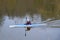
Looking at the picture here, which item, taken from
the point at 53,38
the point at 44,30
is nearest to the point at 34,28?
the point at 44,30

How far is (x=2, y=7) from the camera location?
1.24m

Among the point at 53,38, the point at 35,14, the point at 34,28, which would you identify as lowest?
the point at 53,38

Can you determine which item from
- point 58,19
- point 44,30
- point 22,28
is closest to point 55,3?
point 58,19

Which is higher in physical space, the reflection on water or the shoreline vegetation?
the shoreline vegetation

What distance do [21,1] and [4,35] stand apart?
1.20 ft

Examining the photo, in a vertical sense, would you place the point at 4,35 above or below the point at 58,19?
below

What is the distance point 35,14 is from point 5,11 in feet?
0.96

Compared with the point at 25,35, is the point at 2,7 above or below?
above

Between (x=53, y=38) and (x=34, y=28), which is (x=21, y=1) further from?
(x=53, y=38)

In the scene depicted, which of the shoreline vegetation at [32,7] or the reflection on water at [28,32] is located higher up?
the shoreline vegetation at [32,7]

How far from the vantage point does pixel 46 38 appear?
121cm

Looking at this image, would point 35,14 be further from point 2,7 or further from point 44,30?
point 2,7

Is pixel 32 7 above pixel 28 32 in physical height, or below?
above

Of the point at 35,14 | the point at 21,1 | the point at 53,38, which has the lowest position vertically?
the point at 53,38
